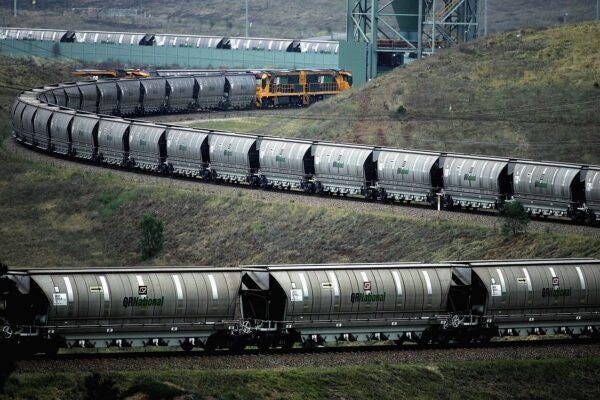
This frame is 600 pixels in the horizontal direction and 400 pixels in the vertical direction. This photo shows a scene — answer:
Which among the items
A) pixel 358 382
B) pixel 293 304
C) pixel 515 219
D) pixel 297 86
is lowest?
pixel 358 382

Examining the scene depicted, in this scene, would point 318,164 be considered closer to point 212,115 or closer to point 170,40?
point 212,115

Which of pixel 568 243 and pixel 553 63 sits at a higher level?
pixel 553 63

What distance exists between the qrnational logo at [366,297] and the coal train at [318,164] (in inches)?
880

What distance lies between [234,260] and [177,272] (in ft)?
85.3

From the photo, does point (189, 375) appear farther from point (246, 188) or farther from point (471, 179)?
point (246, 188)

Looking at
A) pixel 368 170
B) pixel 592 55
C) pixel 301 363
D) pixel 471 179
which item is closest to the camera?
pixel 301 363

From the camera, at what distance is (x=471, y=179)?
67.3 m

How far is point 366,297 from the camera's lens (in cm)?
4372

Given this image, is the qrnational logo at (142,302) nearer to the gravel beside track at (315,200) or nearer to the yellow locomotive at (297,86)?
the gravel beside track at (315,200)

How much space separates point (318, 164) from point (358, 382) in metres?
34.2

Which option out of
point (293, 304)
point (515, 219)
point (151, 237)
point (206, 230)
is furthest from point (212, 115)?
point (293, 304)

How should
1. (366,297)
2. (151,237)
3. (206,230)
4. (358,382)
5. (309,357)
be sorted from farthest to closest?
(206,230) → (151,237) → (366,297) → (309,357) → (358,382)

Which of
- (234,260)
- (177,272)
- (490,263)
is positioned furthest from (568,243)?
(177,272)

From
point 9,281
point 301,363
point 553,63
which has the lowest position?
point 301,363
